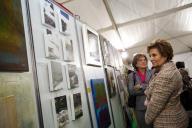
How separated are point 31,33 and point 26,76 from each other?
0.92ft

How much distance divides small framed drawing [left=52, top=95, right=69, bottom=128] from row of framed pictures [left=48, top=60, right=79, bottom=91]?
81mm

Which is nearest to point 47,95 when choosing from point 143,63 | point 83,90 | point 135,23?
point 83,90

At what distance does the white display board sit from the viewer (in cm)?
125

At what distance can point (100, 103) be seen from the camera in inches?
87.5

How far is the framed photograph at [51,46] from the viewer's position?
53.0 inches

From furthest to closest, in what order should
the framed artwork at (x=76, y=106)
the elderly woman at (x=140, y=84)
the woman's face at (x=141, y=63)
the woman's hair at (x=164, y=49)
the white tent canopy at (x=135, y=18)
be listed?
the white tent canopy at (x=135, y=18) < the woman's face at (x=141, y=63) < the elderly woman at (x=140, y=84) < the woman's hair at (x=164, y=49) < the framed artwork at (x=76, y=106)

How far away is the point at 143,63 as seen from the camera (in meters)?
2.79

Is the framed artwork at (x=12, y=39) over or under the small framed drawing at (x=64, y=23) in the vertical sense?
under

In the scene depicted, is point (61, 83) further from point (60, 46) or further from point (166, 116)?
point (166, 116)

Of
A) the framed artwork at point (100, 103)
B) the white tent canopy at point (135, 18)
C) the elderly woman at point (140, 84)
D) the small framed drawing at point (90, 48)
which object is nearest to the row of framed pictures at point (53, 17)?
the small framed drawing at point (90, 48)

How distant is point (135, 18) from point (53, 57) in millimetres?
4476

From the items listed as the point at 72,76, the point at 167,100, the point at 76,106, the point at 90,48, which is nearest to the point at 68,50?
the point at 72,76

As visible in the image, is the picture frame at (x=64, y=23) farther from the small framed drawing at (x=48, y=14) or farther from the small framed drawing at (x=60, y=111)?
the small framed drawing at (x=60, y=111)

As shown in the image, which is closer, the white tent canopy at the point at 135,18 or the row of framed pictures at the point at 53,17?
the row of framed pictures at the point at 53,17
